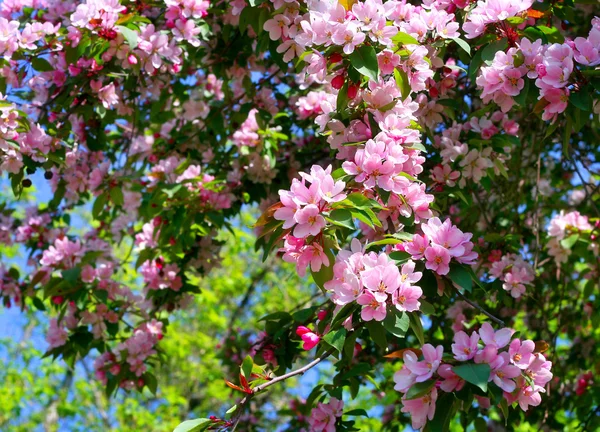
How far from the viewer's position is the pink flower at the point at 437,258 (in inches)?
57.2

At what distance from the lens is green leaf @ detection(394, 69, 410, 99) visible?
1724 millimetres

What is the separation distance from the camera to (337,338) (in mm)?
1434

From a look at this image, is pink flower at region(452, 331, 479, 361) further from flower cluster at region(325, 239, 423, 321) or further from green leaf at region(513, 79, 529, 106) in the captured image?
green leaf at region(513, 79, 529, 106)

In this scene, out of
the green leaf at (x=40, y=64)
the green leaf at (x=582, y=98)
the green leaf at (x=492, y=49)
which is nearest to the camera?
the green leaf at (x=582, y=98)

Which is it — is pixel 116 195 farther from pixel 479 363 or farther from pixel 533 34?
pixel 479 363

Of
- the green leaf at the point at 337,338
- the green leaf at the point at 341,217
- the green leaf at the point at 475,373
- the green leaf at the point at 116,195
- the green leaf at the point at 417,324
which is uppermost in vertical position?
the green leaf at the point at 116,195

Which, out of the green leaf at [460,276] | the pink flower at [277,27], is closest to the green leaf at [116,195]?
the pink flower at [277,27]

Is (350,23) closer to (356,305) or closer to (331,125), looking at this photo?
(331,125)

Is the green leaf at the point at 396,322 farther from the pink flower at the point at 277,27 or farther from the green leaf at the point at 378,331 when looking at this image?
the pink flower at the point at 277,27

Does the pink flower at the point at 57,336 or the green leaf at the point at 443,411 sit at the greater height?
the pink flower at the point at 57,336

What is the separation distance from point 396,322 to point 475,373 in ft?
0.64

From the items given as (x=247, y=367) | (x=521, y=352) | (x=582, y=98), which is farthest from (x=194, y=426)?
(x=582, y=98)

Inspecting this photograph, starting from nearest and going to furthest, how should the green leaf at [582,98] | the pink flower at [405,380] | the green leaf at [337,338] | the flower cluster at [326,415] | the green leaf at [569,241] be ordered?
the pink flower at [405,380] < the green leaf at [337,338] < the green leaf at [582,98] < the flower cluster at [326,415] < the green leaf at [569,241]

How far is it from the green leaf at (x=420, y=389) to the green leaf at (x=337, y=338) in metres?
0.18
